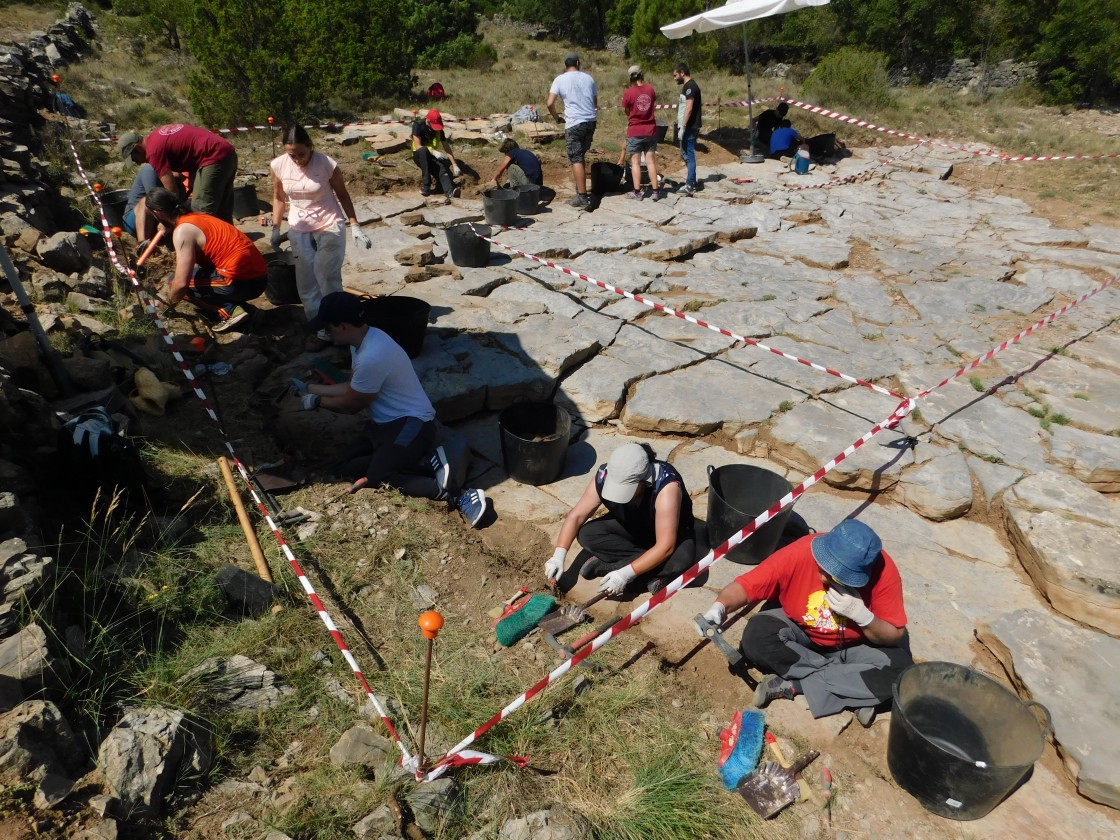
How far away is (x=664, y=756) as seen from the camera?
2.78 metres

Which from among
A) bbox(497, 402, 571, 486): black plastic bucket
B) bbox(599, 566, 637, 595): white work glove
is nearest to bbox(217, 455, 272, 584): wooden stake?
bbox(497, 402, 571, 486): black plastic bucket

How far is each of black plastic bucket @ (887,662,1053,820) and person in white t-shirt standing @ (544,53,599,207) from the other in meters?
7.99

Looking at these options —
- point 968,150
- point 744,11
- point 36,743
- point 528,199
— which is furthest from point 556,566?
point 968,150

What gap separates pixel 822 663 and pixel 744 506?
3.91 feet

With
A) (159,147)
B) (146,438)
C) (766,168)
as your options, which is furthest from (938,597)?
(766,168)

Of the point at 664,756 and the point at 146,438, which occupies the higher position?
the point at 146,438

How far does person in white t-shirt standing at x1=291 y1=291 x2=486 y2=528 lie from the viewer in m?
4.11

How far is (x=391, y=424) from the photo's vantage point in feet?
14.0

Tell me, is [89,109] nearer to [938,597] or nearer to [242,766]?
[242,766]

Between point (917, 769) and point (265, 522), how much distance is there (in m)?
3.42

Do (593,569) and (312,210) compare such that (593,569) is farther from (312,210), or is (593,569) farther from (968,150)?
(968,150)

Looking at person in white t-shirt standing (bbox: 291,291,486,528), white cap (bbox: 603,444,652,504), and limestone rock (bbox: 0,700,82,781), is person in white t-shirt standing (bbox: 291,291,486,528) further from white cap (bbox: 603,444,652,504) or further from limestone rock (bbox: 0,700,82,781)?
limestone rock (bbox: 0,700,82,781)

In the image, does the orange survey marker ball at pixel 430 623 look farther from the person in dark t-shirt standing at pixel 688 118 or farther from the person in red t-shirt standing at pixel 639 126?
the person in dark t-shirt standing at pixel 688 118

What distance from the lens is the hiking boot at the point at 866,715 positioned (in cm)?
302
